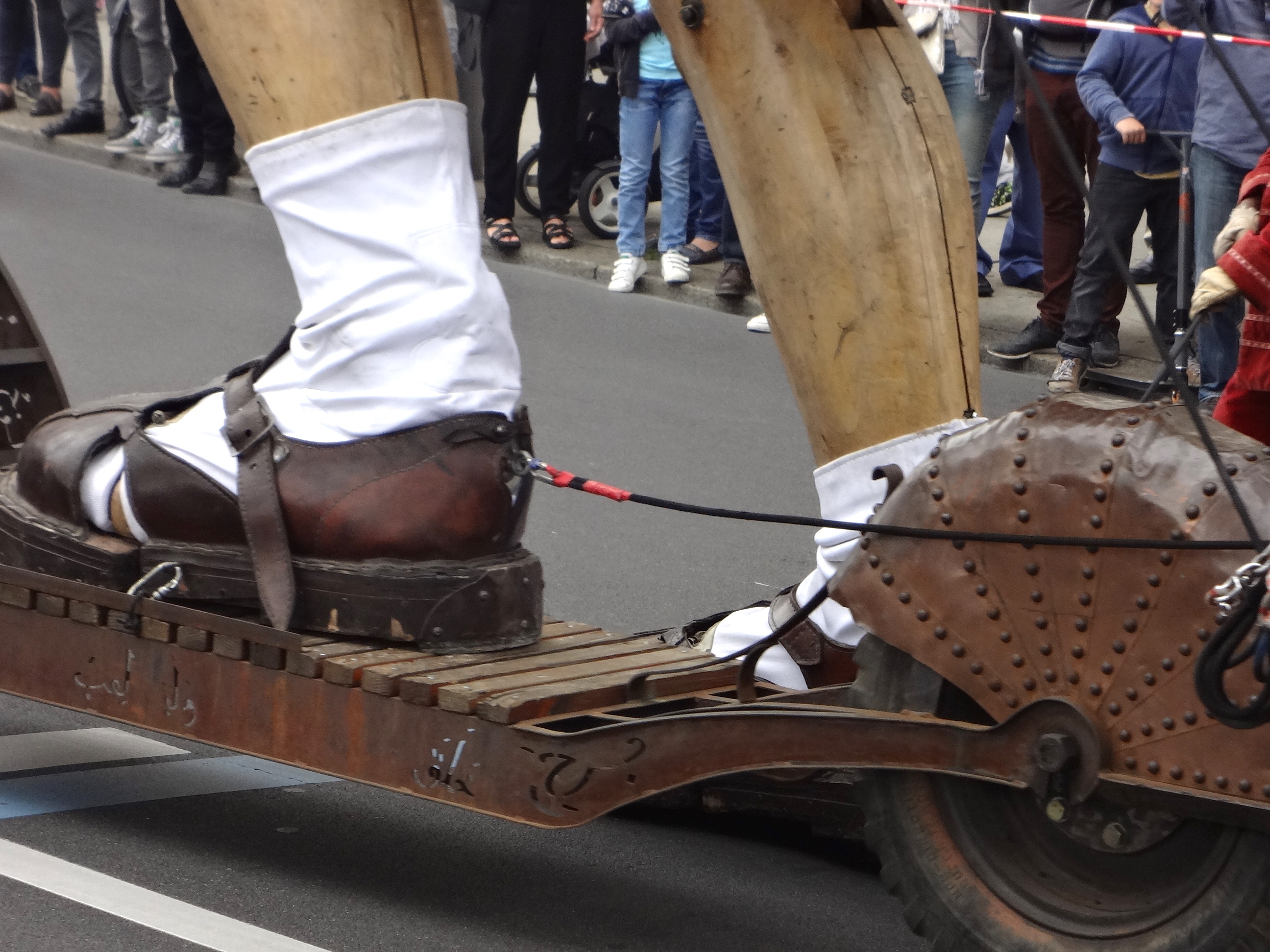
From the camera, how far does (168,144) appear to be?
12148 millimetres

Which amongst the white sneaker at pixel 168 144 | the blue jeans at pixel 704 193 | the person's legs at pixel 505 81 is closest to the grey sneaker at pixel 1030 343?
the blue jeans at pixel 704 193

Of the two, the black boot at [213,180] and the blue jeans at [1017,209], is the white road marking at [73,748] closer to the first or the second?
the blue jeans at [1017,209]

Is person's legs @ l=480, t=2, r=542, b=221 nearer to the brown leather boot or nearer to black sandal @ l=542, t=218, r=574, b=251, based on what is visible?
black sandal @ l=542, t=218, r=574, b=251

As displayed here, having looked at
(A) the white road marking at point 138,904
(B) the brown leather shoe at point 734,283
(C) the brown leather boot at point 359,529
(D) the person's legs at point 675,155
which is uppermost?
(C) the brown leather boot at point 359,529

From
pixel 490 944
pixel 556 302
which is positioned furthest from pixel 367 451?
pixel 556 302

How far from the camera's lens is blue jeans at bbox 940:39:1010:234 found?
28.5 ft

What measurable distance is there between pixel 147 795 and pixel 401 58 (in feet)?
4.72

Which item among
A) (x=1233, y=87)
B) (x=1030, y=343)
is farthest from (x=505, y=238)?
(x=1233, y=87)

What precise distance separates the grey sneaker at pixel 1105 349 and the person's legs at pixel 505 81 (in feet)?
11.5

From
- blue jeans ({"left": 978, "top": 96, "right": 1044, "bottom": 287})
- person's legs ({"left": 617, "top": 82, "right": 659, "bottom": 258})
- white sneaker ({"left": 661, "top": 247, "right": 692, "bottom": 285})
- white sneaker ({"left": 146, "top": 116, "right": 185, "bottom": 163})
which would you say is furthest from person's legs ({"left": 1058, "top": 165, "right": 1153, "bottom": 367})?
white sneaker ({"left": 146, "top": 116, "right": 185, "bottom": 163})

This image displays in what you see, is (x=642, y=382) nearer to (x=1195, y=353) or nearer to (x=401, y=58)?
(x=1195, y=353)

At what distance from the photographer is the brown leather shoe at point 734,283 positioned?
9094mm

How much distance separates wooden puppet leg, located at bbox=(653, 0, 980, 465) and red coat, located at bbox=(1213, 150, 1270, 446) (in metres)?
0.79

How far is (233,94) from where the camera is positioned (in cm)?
265
